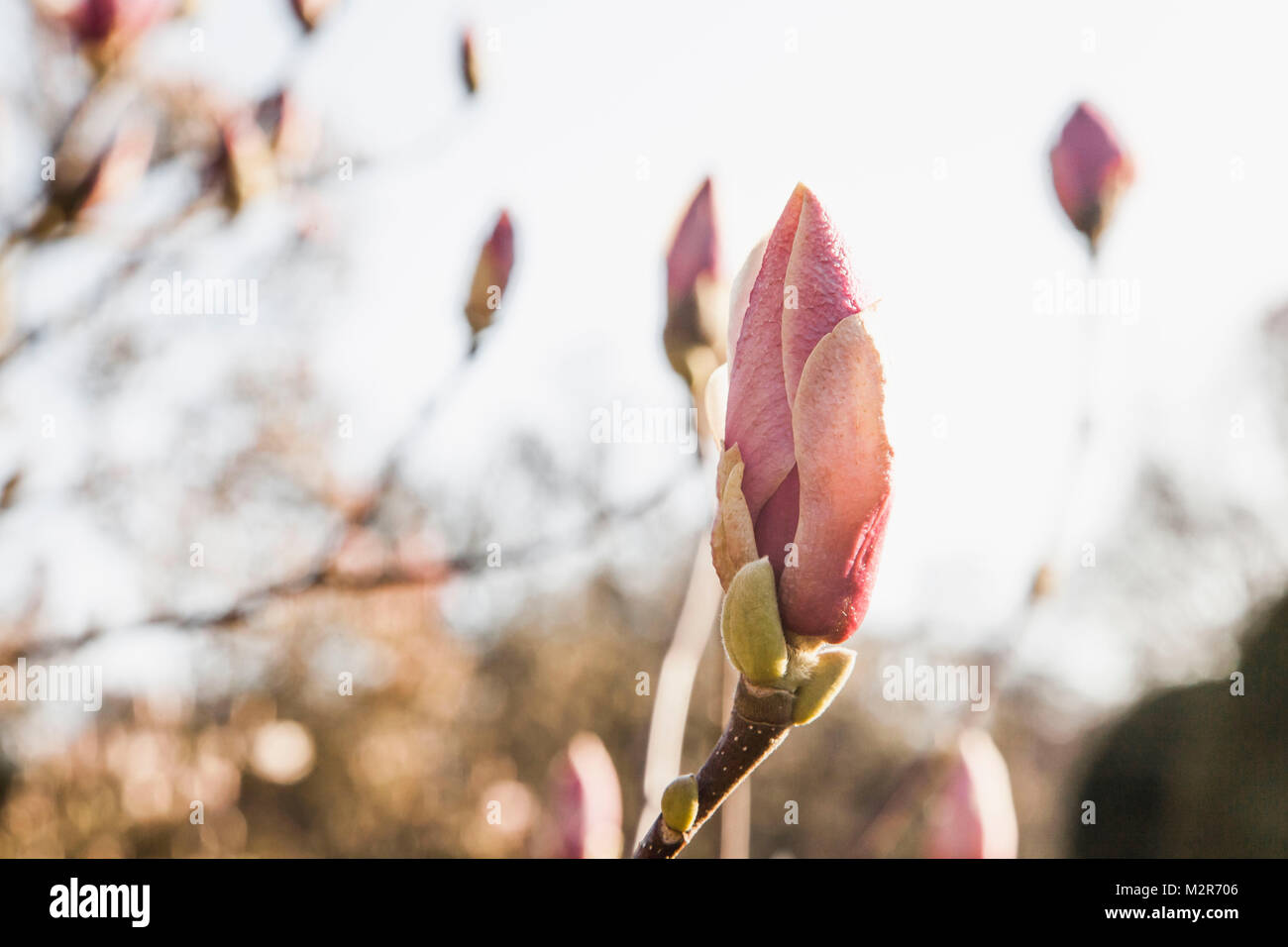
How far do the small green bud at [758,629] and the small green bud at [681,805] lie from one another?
5 cm

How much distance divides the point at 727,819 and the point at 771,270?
0.43 meters

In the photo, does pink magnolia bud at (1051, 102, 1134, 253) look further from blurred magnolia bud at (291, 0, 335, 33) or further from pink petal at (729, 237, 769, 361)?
blurred magnolia bud at (291, 0, 335, 33)

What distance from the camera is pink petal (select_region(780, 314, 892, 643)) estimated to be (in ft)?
1.11

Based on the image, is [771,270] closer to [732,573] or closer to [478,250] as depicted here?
[732,573]

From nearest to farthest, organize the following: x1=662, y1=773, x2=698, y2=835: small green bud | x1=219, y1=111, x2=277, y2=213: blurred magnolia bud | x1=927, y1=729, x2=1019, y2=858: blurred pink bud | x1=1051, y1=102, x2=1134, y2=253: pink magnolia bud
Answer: x1=662, y1=773, x2=698, y2=835: small green bud < x1=927, y1=729, x2=1019, y2=858: blurred pink bud < x1=1051, y1=102, x2=1134, y2=253: pink magnolia bud < x1=219, y1=111, x2=277, y2=213: blurred magnolia bud

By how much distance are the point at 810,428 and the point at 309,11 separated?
0.90 m

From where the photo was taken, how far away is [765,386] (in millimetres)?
359

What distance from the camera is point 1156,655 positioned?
7016 millimetres

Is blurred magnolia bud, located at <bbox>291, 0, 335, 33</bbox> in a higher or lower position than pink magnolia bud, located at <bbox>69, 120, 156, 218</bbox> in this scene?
higher

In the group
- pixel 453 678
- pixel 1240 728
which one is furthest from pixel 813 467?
pixel 1240 728

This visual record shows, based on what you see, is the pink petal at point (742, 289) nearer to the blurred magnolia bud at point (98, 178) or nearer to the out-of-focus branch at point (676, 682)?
the out-of-focus branch at point (676, 682)

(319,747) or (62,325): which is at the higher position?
(62,325)

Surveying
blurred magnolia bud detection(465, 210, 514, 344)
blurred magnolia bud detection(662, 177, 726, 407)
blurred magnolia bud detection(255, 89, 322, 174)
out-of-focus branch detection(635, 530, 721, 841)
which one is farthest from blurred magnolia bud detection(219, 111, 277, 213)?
out-of-focus branch detection(635, 530, 721, 841)
